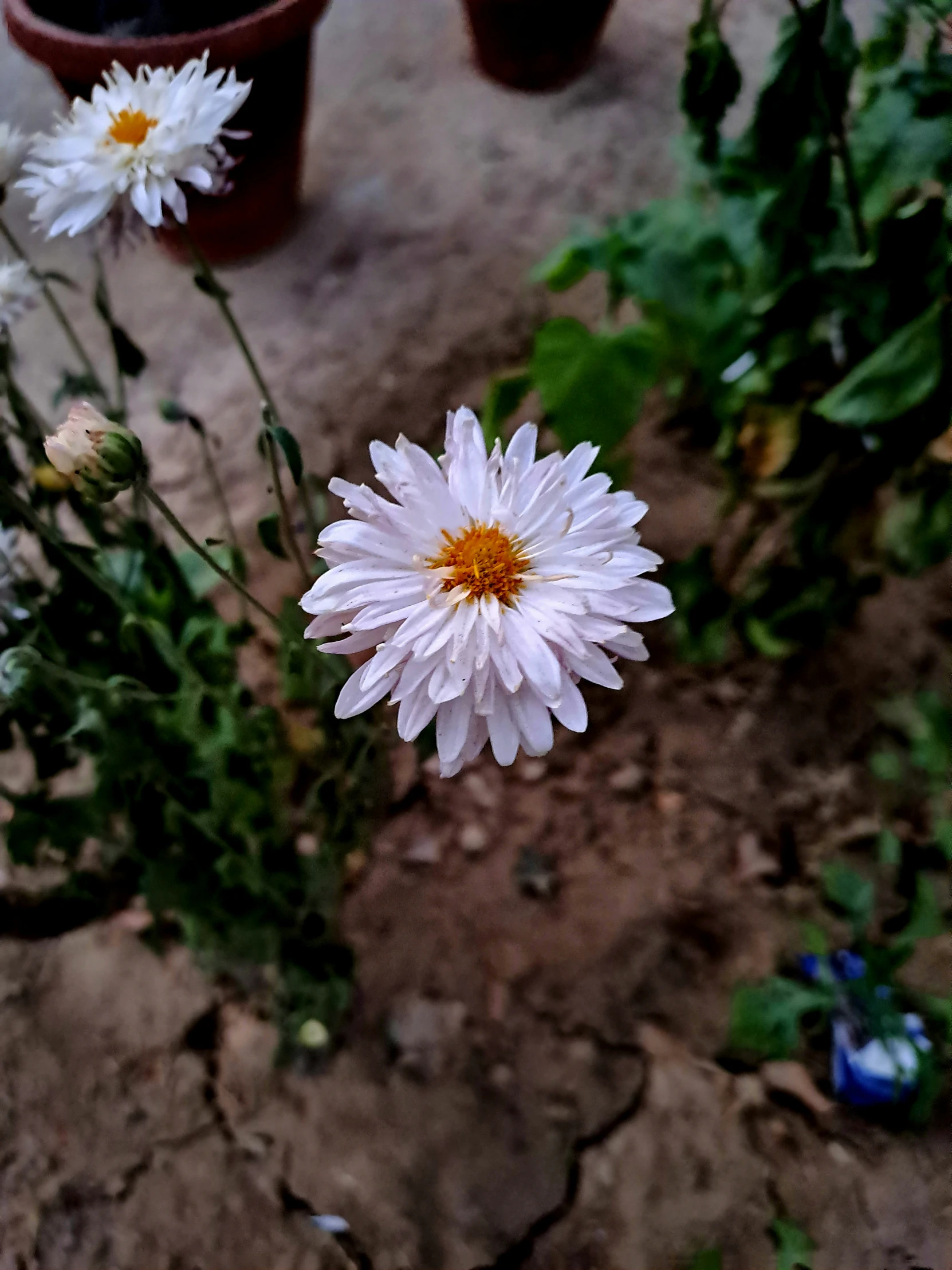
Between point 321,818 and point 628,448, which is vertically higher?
point 628,448

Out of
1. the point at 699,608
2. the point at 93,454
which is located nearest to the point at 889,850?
the point at 699,608

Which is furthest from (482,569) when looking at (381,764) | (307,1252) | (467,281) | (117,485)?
(467,281)

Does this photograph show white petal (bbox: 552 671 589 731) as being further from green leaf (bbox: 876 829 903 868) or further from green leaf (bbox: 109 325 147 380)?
green leaf (bbox: 876 829 903 868)

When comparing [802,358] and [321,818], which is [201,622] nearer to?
[321,818]

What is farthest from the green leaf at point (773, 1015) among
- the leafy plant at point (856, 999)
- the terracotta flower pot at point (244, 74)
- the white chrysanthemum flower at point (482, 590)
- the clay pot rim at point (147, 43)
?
the clay pot rim at point (147, 43)

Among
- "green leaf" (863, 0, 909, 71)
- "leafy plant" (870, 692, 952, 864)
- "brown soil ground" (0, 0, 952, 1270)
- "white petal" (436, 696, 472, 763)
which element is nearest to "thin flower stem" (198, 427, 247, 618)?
"brown soil ground" (0, 0, 952, 1270)

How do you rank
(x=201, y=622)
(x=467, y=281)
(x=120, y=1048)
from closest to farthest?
(x=201, y=622)
(x=120, y=1048)
(x=467, y=281)

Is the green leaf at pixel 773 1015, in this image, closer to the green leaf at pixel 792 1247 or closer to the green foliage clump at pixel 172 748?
the green leaf at pixel 792 1247
